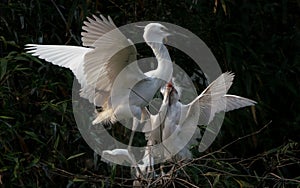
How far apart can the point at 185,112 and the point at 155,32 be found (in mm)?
280

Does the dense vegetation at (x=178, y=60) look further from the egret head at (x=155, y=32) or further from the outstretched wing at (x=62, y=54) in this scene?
the egret head at (x=155, y=32)

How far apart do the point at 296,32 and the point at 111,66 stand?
1441mm

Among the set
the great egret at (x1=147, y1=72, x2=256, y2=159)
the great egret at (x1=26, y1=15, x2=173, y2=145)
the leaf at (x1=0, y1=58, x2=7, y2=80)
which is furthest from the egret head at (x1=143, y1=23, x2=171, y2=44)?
the leaf at (x1=0, y1=58, x2=7, y2=80)

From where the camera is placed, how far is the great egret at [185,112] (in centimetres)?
279

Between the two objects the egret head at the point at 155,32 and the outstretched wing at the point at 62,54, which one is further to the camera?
the outstretched wing at the point at 62,54

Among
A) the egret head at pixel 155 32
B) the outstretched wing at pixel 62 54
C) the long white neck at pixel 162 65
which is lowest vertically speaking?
the outstretched wing at pixel 62 54

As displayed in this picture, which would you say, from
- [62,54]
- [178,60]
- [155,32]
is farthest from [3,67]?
[178,60]

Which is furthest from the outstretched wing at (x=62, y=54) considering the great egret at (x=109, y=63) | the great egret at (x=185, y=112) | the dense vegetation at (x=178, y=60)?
the great egret at (x=185, y=112)

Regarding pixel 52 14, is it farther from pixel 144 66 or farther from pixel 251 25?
pixel 251 25

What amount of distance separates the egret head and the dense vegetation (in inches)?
17.2

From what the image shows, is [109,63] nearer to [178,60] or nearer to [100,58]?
[100,58]

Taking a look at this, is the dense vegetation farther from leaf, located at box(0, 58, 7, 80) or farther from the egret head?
the egret head

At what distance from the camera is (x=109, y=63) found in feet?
8.61

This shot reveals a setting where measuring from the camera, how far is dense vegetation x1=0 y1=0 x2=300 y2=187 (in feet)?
10.1
